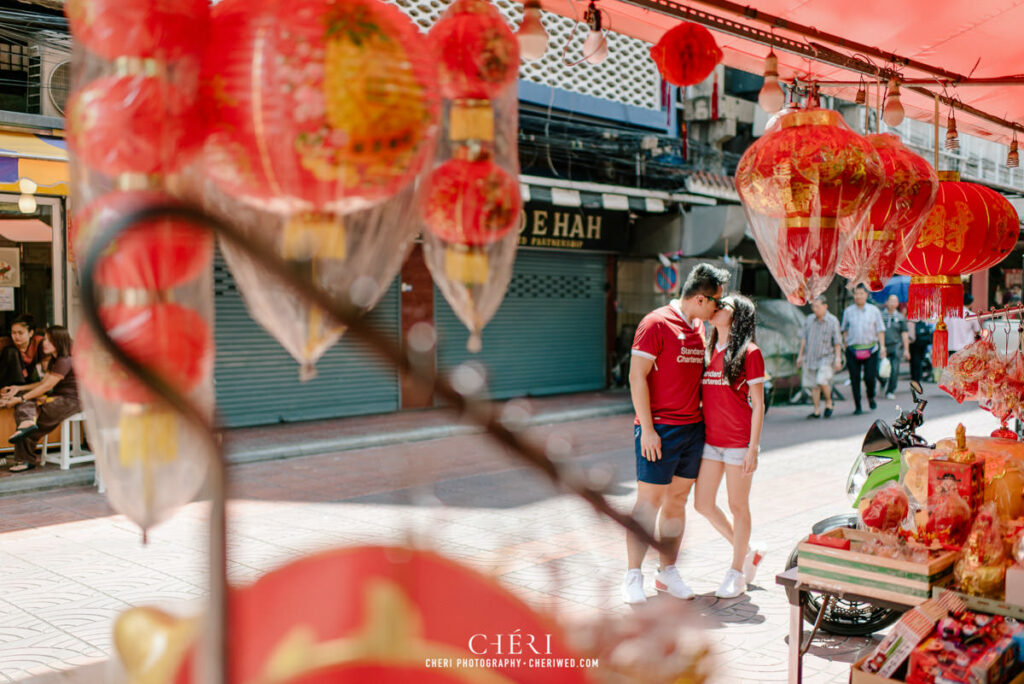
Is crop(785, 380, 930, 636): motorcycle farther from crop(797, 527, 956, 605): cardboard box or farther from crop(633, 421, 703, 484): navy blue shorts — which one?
crop(797, 527, 956, 605): cardboard box

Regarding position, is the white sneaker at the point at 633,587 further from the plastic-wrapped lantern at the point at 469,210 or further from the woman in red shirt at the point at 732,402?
the plastic-wrapped lantern at the point at 469,210

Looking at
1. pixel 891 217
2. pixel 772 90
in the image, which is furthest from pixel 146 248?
pixel 772 90

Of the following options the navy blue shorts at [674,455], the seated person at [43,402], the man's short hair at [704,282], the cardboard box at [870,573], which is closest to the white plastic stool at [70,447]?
the seated person at [43,402]

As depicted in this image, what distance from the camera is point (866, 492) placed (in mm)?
4230

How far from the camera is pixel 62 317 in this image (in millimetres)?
8867

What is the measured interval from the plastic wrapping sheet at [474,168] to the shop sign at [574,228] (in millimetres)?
Result: 11184

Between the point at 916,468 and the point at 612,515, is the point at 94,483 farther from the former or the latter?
the point at 612,515

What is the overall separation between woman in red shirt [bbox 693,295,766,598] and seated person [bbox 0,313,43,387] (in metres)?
7.01

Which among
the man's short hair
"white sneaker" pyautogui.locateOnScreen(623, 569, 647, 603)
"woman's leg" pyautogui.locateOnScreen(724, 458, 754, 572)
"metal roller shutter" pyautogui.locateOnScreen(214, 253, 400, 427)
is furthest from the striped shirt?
"white sneaker" pyautogui.locateOnScreen(623, 569, 647, 603)

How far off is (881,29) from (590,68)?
9.84 metres

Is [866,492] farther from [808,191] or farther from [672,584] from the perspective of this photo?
[808,191]

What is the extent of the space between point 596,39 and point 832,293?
1961 centimetres

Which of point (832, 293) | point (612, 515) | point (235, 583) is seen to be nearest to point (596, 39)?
point (612, 515)

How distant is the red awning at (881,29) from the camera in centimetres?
330
